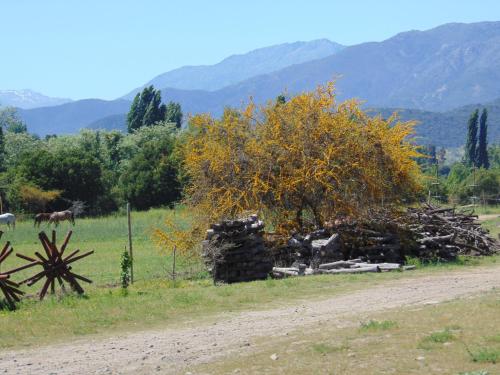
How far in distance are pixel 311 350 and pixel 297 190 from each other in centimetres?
1553

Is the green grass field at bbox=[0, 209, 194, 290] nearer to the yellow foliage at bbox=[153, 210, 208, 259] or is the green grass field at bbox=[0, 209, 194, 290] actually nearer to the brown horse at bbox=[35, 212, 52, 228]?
the brown horse at bbox=[35, 212, 52, 228]

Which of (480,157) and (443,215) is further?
(480,157)

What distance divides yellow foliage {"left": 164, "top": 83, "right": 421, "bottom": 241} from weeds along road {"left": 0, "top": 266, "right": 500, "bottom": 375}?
8.73 meters

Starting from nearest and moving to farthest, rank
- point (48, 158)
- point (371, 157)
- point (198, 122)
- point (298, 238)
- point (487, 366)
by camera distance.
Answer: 1. point (487, 366)
2. point (298, 238)
3. point (371, 157)
4. point (198, 122)
5. point (48, 158)

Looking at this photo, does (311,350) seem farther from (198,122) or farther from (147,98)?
(147,98)

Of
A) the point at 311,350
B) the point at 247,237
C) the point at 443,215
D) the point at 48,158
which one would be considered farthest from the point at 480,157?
the point at 311,350

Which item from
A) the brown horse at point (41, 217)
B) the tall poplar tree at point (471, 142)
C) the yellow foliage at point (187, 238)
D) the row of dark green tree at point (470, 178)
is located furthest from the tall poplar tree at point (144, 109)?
the yellow foliage at point (187, 238)

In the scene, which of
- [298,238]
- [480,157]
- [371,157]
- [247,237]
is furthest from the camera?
[480,157]

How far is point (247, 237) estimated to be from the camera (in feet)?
75.9

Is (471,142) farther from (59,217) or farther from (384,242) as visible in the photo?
(384,242)

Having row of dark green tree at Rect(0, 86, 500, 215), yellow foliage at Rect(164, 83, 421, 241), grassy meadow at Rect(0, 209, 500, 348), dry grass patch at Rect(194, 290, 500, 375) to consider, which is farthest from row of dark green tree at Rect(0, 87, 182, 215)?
dry grass patch at Rect(194, 290, 500, 375)

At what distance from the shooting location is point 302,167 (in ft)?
89.6

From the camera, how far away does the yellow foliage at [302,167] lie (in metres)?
27.3

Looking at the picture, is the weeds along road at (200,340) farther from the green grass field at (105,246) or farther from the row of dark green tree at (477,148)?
the row of dark green tree at (477,148)
